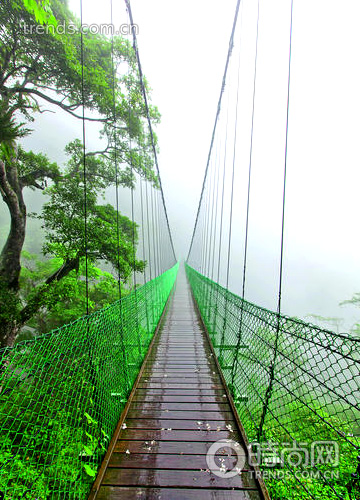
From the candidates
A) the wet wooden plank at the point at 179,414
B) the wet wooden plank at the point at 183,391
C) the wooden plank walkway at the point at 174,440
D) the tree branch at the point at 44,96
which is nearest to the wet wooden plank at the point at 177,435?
the wooden plank walkway at the point at 174,440

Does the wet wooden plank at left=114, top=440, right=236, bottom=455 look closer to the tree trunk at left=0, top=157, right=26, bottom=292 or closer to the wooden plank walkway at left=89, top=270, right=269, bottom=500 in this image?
the wooden plank walkway at left=89, top=270, right=269, bottom=500

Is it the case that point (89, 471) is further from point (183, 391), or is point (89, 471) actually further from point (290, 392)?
point (290, 392)

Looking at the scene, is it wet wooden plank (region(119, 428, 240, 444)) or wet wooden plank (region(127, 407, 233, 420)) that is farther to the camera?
wet wooden plank (region(127, 407, 233, 420))

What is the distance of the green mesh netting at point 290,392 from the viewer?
848 mm

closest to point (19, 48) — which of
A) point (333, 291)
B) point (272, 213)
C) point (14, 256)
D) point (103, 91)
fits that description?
point (103, 91)

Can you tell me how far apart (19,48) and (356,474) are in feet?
20.1

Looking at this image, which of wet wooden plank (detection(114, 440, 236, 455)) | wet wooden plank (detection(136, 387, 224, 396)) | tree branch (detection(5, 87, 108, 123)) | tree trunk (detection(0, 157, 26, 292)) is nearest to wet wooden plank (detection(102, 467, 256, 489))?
wet wooden plank (detection(114, 440, 236, 455))

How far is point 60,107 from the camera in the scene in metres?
5.03

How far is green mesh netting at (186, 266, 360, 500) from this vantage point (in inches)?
33.4

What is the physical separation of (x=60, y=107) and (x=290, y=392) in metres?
6.39

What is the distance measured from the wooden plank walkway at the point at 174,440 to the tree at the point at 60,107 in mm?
2417

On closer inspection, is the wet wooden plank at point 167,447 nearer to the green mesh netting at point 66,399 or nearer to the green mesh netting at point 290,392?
the green mesh netting at point 66,399

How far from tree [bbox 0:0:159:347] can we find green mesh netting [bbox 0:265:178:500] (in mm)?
2650

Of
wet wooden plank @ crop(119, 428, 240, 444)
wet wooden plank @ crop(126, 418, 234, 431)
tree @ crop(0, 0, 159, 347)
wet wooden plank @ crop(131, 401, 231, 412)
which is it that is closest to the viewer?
wet wooden plank @ crop(119, 428, 240, 444)
